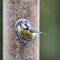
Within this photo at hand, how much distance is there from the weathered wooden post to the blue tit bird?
30 millimetres

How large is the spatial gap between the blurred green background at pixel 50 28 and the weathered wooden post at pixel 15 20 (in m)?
0.50

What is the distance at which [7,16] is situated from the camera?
6.87 feet

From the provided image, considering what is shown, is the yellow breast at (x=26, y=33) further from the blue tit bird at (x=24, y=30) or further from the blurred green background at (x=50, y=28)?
the blurred green background at (x=50, y=28)

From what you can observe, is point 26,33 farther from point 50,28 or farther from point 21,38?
point 50,28

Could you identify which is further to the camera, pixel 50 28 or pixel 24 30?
pixel 50 28

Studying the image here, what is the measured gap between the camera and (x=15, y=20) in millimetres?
2059

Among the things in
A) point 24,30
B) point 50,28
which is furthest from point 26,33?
point 50,28

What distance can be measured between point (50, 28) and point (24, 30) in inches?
24.2

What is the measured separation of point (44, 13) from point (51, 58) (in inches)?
Answer: 10.6

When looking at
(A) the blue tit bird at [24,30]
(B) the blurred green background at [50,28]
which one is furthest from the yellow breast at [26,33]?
(B) the blurred green background at [50,28]

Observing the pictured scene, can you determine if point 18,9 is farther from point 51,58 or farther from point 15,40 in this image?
point 51,58

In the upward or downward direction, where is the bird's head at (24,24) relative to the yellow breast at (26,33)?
upward

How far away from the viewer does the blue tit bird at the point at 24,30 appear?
78.9 inches

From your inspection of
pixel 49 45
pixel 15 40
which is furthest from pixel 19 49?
pixel 49 45
